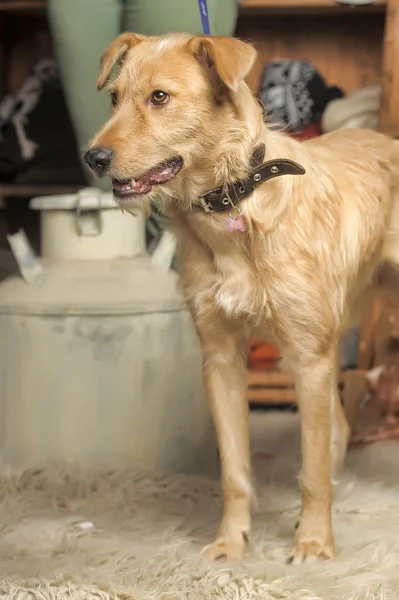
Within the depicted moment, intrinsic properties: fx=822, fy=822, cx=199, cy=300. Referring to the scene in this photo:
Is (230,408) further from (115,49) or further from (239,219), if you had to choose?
(115,49)

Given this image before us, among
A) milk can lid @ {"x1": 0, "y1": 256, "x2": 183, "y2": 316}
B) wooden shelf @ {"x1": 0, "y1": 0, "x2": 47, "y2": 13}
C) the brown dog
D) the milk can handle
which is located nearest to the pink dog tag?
the brown dog

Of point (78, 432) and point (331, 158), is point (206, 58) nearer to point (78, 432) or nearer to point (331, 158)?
point (331, 158)

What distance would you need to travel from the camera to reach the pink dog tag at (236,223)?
1.39 m

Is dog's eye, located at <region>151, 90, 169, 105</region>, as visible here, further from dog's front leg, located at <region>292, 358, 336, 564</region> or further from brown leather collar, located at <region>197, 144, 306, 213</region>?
dog's front leg, located at <region>292, 358, 336, 564</region>

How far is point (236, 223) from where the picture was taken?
1.39m

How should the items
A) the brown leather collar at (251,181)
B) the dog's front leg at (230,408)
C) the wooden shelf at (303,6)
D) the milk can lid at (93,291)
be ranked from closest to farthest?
1. the brown leather collar at (251,181)
2. the dog's front leg at (230,408)
3. the milk can lid at (93,291)
4. the wooden shelf at (303,6)

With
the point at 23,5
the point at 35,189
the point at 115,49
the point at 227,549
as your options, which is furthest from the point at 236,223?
the point at 23,5

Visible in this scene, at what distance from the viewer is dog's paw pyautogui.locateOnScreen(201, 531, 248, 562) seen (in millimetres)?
1469

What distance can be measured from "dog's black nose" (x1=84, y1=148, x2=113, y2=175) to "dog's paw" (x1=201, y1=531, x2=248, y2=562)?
0.71 meters

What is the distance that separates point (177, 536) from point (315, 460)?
0.33 meters

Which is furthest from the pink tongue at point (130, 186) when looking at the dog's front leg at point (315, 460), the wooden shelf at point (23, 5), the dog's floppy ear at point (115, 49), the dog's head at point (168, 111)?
the wooden shelf at point (23, 5)

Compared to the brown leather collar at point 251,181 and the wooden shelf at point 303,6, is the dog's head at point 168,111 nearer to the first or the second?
the brown leather collar at point 251,181

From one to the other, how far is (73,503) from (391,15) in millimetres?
1568

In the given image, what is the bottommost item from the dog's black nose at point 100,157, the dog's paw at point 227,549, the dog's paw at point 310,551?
the dog's paw at point 227,549
